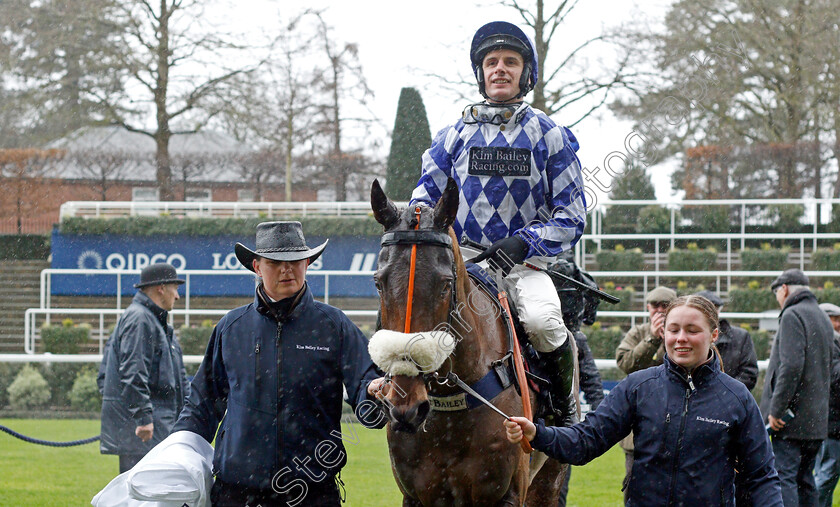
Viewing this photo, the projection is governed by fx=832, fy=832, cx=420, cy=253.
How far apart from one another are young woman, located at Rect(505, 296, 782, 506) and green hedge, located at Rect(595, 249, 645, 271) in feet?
33.7

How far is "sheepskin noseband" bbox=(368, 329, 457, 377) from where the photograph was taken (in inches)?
88.1

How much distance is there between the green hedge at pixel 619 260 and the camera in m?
12.6

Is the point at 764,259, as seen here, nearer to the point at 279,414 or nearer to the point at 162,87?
the point at 279,414

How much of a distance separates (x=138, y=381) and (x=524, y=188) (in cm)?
281

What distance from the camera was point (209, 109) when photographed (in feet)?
56.2

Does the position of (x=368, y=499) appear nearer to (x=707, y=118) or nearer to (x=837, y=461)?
(x=837, y=461)

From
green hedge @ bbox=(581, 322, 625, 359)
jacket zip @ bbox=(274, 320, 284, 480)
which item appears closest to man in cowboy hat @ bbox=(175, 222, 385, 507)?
jacket zip @ bbox=(274, 320, 284, 480)

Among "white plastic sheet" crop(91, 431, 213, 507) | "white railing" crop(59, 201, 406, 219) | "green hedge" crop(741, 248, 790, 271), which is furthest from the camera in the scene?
"white railing" crop(59, 201, 406, 219)

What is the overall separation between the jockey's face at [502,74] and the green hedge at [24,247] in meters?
16.5

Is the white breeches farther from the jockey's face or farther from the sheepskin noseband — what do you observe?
the sheepskin noseband

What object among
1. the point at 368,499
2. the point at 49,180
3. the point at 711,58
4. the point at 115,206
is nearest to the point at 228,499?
the point at 368,499

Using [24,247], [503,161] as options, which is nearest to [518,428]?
[503,161]

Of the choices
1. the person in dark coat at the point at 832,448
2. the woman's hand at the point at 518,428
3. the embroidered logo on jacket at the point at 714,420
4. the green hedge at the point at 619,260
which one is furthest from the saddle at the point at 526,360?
the green hedge at the point at 619,260

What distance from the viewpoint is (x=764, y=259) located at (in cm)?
1246
